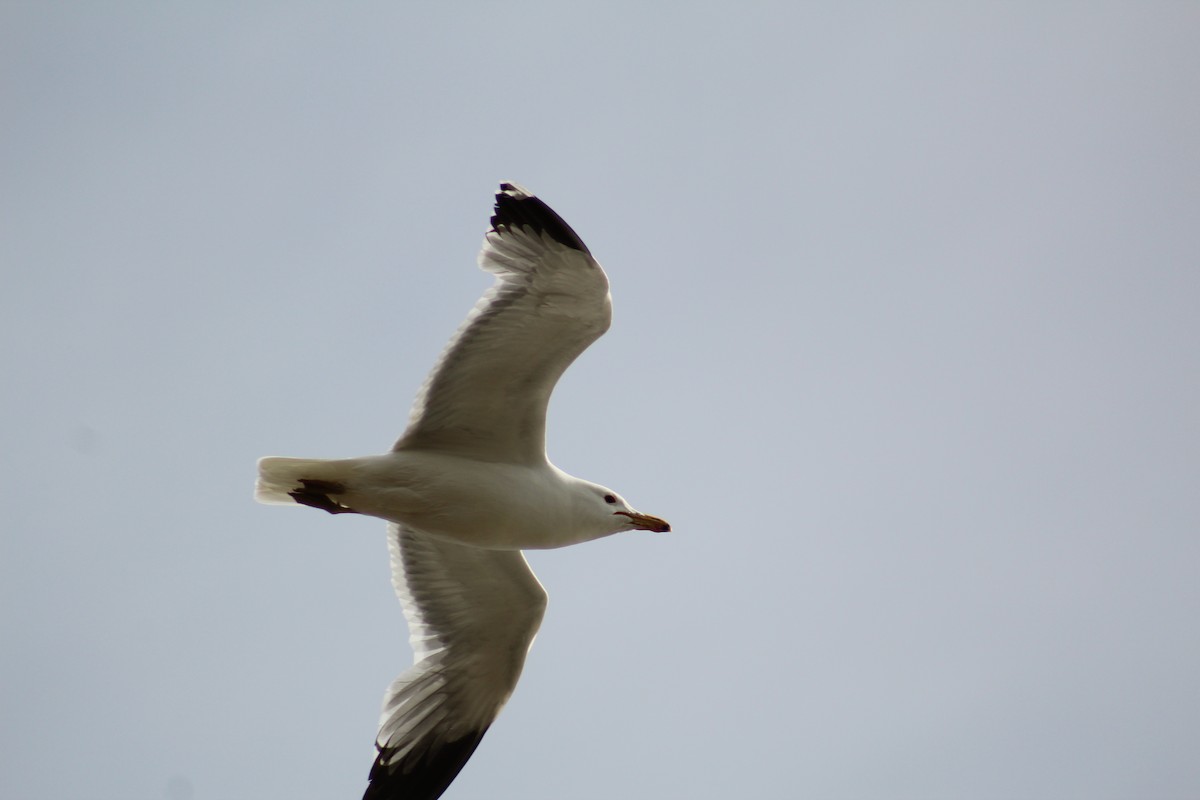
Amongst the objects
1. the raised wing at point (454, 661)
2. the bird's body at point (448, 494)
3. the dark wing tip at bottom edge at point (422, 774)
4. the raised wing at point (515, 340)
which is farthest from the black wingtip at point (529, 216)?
the dark wing tip at bottom edge at point (422, 774)

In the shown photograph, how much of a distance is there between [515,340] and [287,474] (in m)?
1.61

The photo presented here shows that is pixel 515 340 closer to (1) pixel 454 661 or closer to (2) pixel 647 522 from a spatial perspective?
(2) pixel 647 522

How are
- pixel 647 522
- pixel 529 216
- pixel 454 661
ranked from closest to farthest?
pixel 529 216, pixel 647 522, pixel 454 661

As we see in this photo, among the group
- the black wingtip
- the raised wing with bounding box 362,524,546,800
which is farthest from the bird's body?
the black wingtip

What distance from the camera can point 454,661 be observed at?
27.3 feet

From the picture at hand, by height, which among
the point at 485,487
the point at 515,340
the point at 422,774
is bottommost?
the point at 422,774

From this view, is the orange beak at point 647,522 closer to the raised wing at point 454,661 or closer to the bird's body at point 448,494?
the bird's body at point 448,494

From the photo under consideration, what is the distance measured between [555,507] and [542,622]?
1.32 metres

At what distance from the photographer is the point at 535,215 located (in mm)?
7070

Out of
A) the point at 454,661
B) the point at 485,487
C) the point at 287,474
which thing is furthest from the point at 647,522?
the point at 287,474

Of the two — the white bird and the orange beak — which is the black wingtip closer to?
the white bird

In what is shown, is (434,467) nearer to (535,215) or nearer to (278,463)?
(278,463)

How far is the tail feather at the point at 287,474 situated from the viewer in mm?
7152

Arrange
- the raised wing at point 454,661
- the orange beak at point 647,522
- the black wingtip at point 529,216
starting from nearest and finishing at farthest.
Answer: the black wingtip at point 529,216 < the orange beak at point 647,522 < the raised wing at point 454,661
